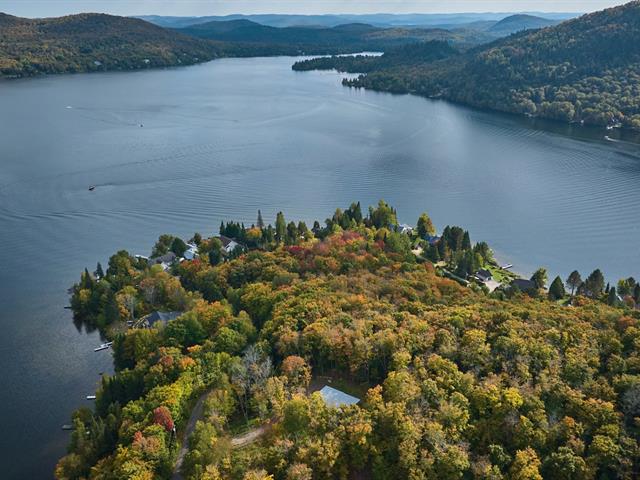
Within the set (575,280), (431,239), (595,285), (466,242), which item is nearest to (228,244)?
(431,239)

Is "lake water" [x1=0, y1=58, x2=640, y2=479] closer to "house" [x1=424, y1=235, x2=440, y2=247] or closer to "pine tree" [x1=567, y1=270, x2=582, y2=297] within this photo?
"pine tree" [x1=567, y1=270, x2=582, y2=297]

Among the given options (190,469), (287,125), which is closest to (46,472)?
(190,469)

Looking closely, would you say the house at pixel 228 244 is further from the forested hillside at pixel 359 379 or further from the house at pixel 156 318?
the house at pixel 156 318

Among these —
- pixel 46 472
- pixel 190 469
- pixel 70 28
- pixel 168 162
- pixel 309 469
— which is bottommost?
pixel 46 472

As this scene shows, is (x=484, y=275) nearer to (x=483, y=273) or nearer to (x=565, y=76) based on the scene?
(x=483, y=273)

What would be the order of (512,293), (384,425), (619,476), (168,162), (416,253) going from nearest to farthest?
1. (619,476)
2. (384,425)
3. (512,293)
4. (416,253)
5. (168,162)

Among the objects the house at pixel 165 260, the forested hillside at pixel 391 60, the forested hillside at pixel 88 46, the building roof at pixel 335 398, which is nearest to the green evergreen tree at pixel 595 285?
the building roof at pixel 335 398

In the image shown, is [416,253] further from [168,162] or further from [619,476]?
[168,162]

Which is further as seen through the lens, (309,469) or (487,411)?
(487,411)
